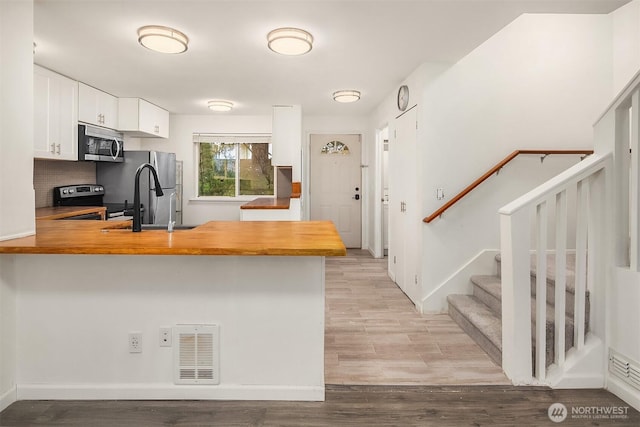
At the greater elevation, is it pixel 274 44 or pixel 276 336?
pixel 274 44

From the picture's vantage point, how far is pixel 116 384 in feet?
6.91

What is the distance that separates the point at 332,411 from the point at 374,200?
4697 millimetres

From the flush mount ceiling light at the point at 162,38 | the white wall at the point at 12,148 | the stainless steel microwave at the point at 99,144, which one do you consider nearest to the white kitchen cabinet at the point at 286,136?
the stainless steel microwave at the point at 99,144

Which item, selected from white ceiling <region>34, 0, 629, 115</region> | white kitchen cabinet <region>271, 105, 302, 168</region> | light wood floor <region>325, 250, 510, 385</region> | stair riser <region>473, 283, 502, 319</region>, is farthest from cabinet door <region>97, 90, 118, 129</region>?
stair riser <region>473, 283, 502, 319</region>

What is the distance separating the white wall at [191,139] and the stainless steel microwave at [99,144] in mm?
1376

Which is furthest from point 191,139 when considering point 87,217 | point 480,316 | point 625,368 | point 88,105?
point 625,368

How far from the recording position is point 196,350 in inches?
82.3

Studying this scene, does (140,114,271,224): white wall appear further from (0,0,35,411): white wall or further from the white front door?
(0,0,35,411): white wall

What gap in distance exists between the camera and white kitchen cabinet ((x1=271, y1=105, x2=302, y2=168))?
560 cm

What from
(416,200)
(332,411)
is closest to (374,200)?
(416,200)

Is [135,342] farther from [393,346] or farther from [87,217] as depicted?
[87,217]

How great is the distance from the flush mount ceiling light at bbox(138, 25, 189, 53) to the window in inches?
150

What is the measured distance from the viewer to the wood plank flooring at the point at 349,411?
6.30 ft

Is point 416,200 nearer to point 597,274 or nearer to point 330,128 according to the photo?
point 597,274
